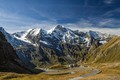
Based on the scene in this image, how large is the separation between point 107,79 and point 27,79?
71.2 m

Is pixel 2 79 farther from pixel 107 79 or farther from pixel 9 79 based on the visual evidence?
pixel 107 79

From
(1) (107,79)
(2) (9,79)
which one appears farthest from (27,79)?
(1) (107,79)

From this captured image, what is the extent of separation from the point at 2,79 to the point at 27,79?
19453 mm

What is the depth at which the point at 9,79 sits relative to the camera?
183250 millimetres

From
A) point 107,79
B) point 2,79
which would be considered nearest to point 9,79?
point 2,79

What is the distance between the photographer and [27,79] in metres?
179

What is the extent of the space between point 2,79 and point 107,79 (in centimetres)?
8665

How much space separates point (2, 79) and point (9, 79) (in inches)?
233

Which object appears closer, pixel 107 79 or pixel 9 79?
pixel 107 79

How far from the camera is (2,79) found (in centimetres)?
17962

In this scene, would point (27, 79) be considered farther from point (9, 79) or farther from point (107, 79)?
point (107, 79)

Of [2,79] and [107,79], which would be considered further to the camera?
[2,79]

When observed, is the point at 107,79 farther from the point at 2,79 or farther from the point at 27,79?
the point at 2,79

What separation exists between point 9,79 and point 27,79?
1535cm
